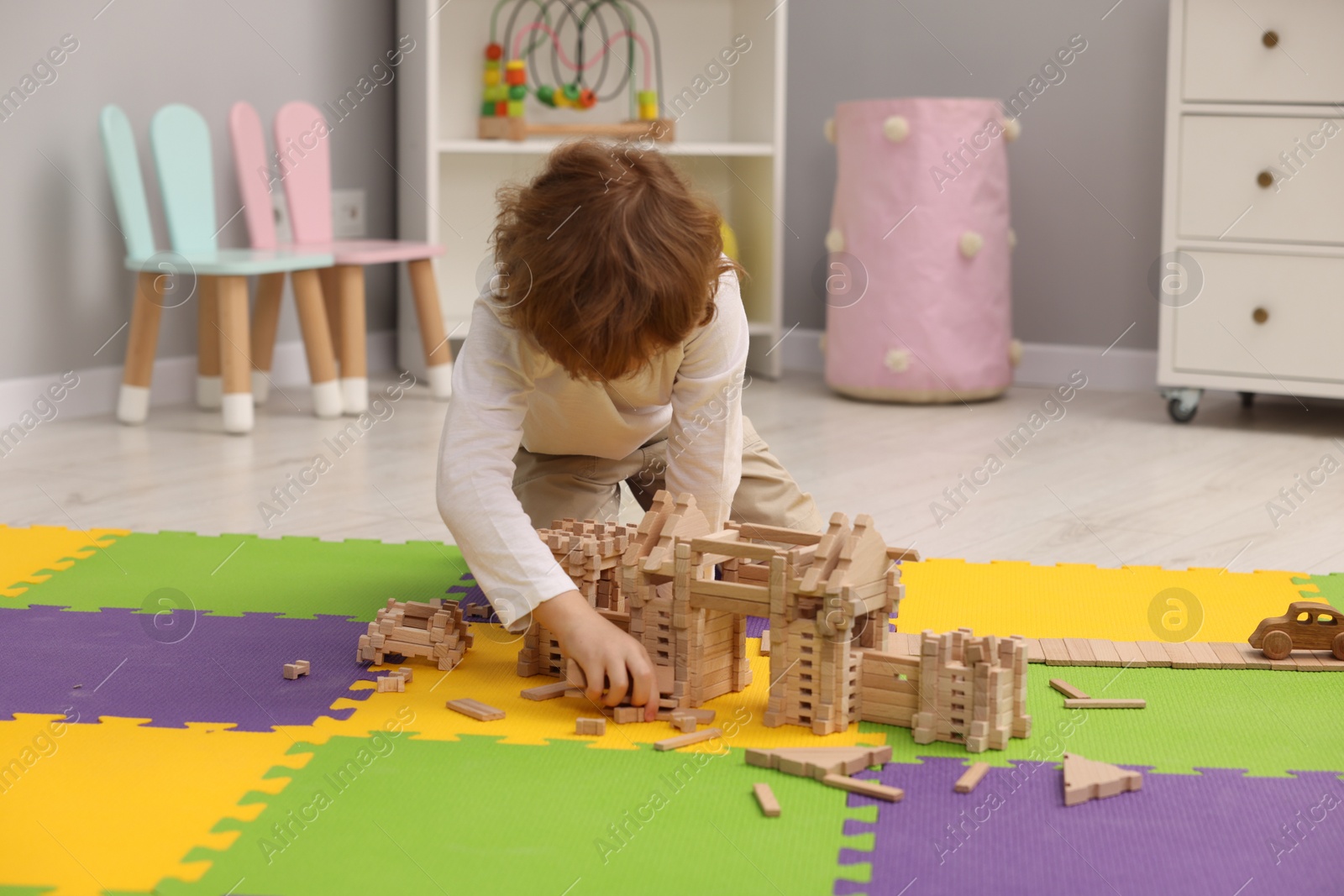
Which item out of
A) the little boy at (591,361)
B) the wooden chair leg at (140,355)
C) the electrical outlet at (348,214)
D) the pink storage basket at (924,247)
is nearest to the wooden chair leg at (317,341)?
the wooden chair leg at (140,355)

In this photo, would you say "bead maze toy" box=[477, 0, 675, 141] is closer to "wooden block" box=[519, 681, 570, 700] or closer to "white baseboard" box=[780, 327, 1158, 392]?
"white baseboard" box=[780, 327, 1158, 392]

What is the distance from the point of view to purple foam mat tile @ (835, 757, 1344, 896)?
2.60 ft

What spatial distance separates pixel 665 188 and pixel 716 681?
1.20 feet

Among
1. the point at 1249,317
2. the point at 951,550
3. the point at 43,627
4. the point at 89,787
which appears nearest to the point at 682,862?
the point at 89,787

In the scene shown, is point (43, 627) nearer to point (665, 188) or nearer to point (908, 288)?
point (665, 188)

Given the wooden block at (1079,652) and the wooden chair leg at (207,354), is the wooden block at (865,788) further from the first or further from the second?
the wooden chair leg at (207,354)

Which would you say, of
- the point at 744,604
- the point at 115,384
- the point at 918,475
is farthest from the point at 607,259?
the point at 115,384

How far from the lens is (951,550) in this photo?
1584 mm

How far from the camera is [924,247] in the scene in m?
2.61

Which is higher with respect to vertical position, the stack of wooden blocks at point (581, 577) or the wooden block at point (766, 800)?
the stack of wooden blocks at point (581, 577)

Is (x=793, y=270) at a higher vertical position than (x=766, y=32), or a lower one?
lower

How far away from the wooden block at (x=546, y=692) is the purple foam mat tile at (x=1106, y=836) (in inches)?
10.6

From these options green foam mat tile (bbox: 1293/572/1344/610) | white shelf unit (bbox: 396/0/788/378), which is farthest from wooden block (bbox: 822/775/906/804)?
white shelf unit (bbox: 396/0/788/378)

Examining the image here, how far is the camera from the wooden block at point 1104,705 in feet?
3.51
